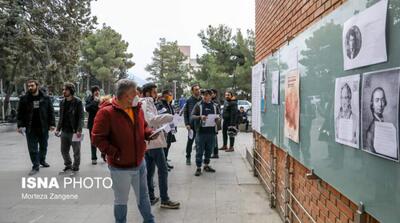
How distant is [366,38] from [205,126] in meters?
5.81

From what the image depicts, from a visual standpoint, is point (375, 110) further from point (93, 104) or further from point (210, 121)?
point (93, 104)

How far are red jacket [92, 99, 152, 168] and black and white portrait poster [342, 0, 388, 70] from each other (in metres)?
2.28

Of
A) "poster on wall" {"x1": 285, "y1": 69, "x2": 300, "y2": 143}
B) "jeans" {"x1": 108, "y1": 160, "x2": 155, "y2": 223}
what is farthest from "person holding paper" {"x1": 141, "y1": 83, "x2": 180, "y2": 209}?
"poster on wall" {"x1": 285, "y1": 69, "x2": 300, "y2": 143}

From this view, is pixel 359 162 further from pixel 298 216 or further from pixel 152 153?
pixel 152 153

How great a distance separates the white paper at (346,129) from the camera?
7.57ft

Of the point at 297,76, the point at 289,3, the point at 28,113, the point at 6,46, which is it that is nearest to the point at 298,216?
the point at 297,76

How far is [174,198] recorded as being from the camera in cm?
599

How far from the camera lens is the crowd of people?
12.9 feet

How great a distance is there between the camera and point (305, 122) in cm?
349

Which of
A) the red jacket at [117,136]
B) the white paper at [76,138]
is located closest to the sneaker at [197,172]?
the white paper at [76,138]

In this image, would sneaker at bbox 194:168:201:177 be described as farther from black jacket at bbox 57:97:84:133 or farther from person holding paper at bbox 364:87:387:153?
person holding paper at bbox 364:87:387:153

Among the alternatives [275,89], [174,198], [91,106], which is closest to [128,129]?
[275,89]

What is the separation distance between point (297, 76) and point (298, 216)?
4.80 ft

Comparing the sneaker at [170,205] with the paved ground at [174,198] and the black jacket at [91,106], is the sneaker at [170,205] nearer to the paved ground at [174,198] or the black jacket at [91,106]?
the paved ground at [174,198]
